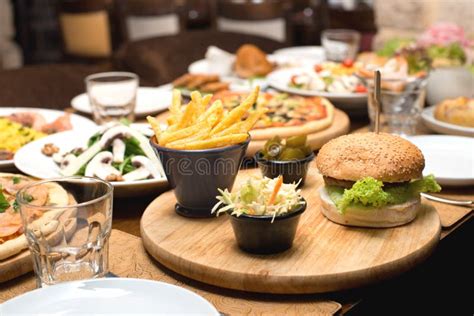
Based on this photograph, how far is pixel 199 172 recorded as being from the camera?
1.76m

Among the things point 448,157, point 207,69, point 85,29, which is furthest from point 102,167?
point 85,29

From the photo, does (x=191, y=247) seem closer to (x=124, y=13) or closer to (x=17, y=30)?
(x=124, y=13)

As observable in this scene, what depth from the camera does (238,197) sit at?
5.22 ft

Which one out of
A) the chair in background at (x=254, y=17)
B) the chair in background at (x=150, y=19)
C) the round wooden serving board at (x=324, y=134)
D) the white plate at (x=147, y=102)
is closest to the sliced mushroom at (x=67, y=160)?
the round wooden serving board at (x=324, y=134)

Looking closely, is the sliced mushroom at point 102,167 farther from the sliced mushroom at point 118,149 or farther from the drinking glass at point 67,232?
the drinking glass at point 67,232

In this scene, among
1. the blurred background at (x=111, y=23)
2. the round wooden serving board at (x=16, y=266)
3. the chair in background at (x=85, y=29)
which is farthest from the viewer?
the chair in background at (x=85, y=29)

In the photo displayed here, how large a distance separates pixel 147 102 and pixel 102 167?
100 centimetres

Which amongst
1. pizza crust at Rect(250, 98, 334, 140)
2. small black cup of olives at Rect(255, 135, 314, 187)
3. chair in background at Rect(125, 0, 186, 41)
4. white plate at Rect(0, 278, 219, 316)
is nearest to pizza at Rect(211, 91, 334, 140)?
pizza crust at Rect(250, 98, 334, 140)

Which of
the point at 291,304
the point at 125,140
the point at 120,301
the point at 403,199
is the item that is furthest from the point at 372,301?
the point at 125,140

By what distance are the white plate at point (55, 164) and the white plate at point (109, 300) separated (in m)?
0.60

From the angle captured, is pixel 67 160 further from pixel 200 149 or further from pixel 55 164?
pixel 200 149

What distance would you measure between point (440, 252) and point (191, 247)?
68 centimetres

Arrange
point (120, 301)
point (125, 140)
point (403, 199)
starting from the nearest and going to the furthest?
point (120, 301)
point (403, 199)
point (125, 140)

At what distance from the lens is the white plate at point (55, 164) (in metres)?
1.97
